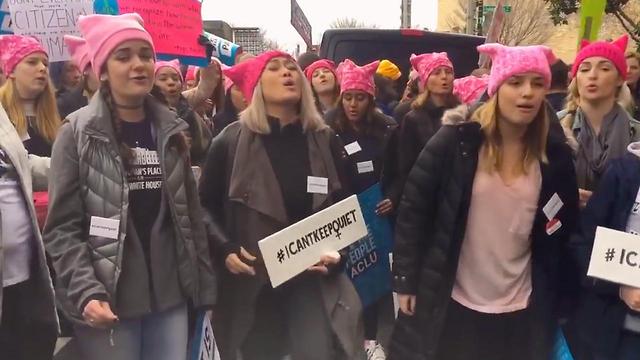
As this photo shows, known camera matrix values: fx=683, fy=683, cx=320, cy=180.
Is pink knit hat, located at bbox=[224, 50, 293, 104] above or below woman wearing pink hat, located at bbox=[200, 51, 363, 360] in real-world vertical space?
above

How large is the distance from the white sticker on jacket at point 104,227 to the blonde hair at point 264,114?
3.04ft

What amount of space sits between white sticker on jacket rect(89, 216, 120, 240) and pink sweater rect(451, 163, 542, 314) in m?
1.50

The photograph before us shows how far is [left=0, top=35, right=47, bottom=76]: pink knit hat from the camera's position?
4.57m

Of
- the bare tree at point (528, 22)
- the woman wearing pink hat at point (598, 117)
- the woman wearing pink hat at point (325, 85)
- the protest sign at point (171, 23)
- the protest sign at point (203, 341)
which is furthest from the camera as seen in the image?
the bare tree at point (528, 22)

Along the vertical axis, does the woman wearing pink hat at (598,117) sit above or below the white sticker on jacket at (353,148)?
above

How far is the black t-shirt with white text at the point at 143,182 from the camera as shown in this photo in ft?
9.23

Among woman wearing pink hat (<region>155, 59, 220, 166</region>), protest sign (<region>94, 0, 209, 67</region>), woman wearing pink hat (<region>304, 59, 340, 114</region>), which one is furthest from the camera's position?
woman wearing pink hat (<region>304, 59, 340, 114</region>)

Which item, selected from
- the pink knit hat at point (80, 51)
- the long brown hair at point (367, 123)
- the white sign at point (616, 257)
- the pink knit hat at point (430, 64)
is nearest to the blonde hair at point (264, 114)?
the pink knit hat at point (80, 51)

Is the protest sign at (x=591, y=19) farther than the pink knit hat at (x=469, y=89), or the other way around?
the protest sign at (x=591, y=19)

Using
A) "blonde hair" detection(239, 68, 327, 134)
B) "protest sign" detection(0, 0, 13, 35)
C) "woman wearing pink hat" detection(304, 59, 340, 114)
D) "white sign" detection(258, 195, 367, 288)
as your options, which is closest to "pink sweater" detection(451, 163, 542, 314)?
"white sign" detection(258, 195, 367, 288)

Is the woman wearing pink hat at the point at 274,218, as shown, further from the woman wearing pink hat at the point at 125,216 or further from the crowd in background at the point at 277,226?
the woman wearing pink hat at the point at 125,216

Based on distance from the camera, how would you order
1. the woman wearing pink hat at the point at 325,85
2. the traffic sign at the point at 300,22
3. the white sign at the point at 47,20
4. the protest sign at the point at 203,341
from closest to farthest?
the protest sign at the point at 203,341 → the white sign at the point at 47,20 → the woman wearing pink hat at the point at 325,85 → the traffic sign at the point at 300,22

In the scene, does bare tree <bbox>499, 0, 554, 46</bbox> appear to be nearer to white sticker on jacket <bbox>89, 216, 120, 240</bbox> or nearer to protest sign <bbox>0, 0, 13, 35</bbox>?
protest sign <bbox>0, 0, 13, 35</bbox>

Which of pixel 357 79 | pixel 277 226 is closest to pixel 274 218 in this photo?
pixel 277 226
